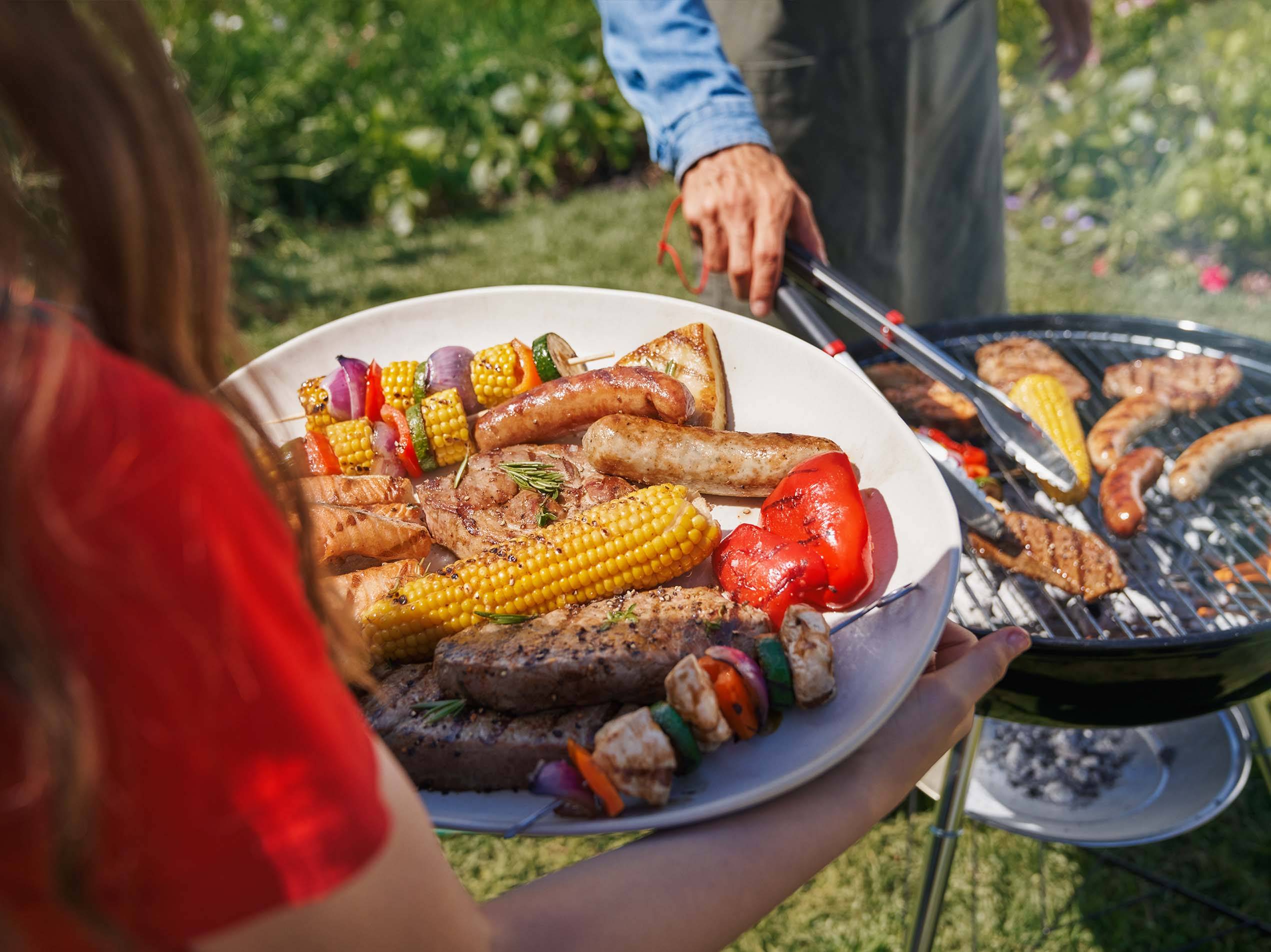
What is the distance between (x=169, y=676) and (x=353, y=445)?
6.13 ft

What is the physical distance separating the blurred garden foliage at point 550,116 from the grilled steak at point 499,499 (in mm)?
6021

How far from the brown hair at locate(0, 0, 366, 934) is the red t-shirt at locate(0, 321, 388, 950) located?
0.02m

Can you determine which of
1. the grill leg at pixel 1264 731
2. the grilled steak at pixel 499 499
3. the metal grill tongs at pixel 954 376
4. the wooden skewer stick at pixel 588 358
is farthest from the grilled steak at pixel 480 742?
the grill leg at pixel 1264 731

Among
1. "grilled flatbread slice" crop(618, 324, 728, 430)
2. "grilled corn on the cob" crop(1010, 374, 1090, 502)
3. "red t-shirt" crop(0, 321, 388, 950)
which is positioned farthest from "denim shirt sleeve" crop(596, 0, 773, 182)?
"red t-shirt" crop(0, 321, 388, 950)

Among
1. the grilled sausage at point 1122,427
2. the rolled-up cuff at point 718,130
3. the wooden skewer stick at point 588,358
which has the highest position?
the rolled-up cuff at point 718,130

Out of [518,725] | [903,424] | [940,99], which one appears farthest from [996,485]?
[940,99]

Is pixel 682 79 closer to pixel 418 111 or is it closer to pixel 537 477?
pixel 537 477

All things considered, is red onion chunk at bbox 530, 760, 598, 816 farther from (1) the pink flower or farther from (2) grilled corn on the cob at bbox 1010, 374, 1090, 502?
(1) the pink flower

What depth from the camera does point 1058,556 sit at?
2.50m

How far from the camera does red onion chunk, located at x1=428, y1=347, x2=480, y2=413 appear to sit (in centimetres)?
263

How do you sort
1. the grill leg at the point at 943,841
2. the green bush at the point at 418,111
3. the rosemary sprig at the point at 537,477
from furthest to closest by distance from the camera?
the green bush at the point at 418,111 → the grill leg at the point at 943,841 → the rosemary sprig at the point at 537,477

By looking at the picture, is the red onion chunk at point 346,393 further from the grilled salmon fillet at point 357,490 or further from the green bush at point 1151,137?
the green bush at point 1151,137

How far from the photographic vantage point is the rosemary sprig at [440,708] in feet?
5.86

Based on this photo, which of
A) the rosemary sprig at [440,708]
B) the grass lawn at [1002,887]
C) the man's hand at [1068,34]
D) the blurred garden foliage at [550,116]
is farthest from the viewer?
the blurred garden foliage at [550,116]
